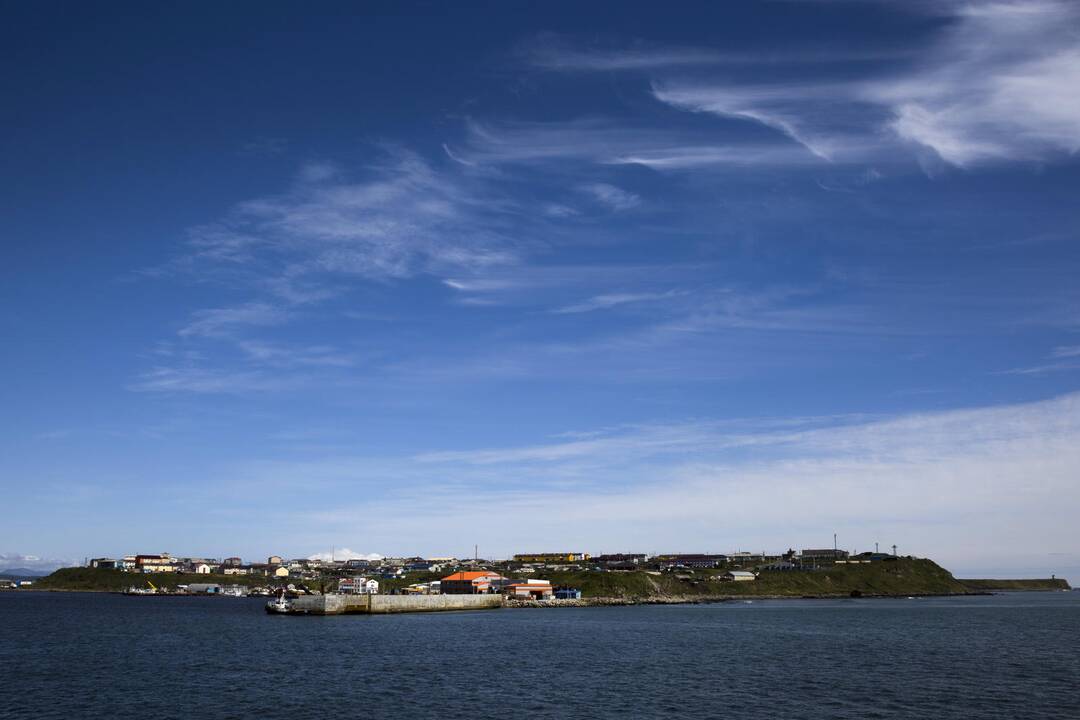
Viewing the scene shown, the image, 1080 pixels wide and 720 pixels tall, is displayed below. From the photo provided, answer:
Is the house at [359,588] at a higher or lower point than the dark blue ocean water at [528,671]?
lower

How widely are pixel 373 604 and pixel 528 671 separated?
86348 millimetres

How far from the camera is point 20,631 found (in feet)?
363

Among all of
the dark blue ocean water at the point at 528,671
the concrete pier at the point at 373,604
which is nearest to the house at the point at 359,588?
the concrete pier at the point at 373,604

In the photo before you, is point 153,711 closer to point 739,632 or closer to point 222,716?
point 222,716

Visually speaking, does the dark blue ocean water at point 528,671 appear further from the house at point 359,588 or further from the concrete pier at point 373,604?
the house at point 359,588

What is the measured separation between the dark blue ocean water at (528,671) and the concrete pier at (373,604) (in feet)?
64.6

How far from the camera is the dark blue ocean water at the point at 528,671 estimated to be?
5391 centimetres

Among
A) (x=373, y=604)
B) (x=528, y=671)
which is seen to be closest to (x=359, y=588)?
(x=373, y=604)

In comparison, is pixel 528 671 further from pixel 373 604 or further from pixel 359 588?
pixel 359 588

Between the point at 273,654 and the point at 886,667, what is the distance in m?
57.2

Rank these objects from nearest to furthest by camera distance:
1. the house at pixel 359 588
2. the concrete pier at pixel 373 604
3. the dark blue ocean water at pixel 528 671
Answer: the dark blue ocean water at pixel 528 671, the concrete pier at pixel 373 604, the house at pixel 359 588

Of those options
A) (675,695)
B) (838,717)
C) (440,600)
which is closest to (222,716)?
(675,695)

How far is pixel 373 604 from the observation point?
497ft

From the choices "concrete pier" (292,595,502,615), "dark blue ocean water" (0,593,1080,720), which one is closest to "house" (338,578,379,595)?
"concrete pier" (292,595,502,615)
